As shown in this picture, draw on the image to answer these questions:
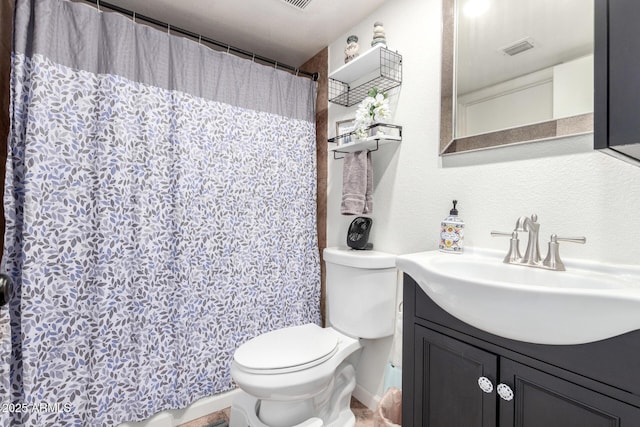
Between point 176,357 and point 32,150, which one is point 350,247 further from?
point 32,150

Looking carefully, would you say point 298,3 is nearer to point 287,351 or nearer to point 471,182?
point 471,182

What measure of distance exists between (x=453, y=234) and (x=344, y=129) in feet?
3.10

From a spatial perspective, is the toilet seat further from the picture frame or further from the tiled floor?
the picture frame

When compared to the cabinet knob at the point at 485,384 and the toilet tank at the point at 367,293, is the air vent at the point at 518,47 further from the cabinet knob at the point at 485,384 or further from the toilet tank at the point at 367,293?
the cabinet knob at the point at 485,384

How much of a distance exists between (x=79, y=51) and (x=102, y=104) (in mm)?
243

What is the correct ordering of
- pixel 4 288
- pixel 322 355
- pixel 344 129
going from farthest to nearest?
pixel 344 129 → pixel 322 355 → pixel 4 288

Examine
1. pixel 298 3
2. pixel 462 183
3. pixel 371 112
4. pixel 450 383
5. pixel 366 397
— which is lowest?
pixel 366 397

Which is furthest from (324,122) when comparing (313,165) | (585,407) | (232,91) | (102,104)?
(585,407)

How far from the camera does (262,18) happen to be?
166 cm

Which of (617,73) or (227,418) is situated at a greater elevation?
(617,73)

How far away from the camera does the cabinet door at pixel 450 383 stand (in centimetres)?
79

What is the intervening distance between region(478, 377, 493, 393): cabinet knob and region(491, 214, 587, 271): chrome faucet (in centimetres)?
39

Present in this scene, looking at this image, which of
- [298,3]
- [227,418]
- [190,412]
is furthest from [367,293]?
[298,3]

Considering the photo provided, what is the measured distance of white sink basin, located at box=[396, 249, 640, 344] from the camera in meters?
0.56
